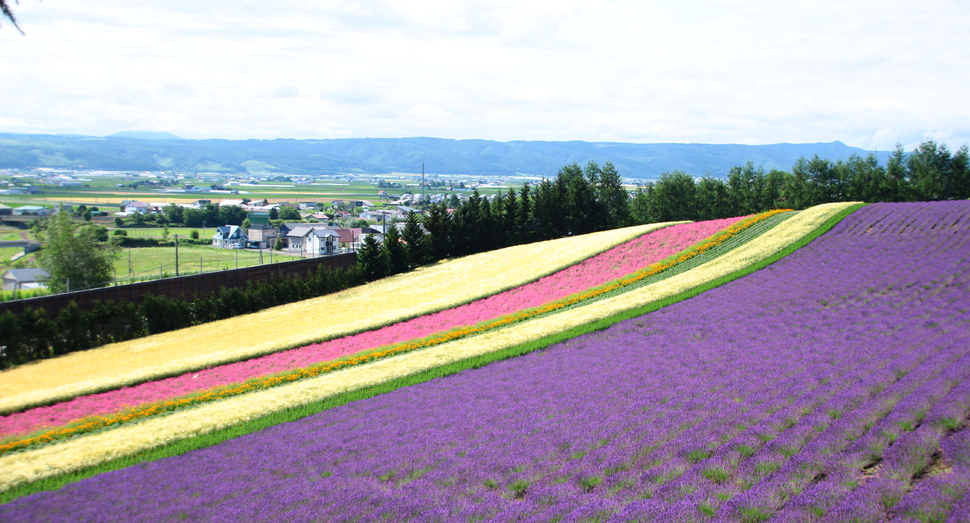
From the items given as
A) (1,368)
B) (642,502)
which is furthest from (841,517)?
(1,368)

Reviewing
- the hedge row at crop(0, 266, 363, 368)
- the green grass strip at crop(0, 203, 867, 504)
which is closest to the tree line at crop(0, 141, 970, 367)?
the hedge row at crop(0, 266, 363, 368)

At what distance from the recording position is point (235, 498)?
10.4 meters

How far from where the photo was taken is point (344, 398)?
18359 millimetres

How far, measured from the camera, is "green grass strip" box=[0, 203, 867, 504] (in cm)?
1364

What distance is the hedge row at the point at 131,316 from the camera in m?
32.0

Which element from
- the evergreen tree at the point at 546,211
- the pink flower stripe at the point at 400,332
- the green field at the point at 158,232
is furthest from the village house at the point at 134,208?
the pink flower stripe at the point at 400,332

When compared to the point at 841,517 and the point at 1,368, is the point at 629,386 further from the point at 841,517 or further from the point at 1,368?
the point at 1,368

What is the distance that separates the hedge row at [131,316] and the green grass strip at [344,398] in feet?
77.7

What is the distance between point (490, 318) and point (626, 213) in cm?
6776

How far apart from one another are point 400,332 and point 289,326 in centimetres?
972

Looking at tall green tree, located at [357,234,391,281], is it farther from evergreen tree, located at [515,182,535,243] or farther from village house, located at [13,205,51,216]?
village house, located at [13,205,51,216]

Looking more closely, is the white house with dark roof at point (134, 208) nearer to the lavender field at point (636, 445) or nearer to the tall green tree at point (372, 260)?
the tall green tree at point (372, 260)

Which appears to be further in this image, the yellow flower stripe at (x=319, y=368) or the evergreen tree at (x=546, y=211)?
the evergreen tree at (x=546, y=211)

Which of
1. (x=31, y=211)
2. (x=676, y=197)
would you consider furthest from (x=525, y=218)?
(x=31, y=211)
